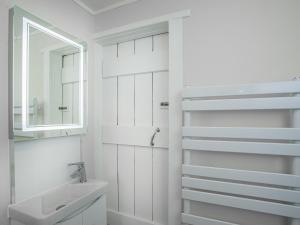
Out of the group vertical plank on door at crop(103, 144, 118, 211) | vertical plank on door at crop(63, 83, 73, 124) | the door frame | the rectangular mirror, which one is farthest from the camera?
vertical plank on door at crop(103, 144, 118, 211)

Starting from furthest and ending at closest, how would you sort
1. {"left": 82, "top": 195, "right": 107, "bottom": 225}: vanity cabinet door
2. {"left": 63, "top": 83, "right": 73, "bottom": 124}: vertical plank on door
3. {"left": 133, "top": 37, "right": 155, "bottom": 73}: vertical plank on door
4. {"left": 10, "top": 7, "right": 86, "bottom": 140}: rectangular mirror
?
{"left": 133, "top": 37, "right": 155, "bottom": 73}: vertical plank on door → {"left": 63, "top": 83, "right": 73, "bottom": 124}: vertical plank on door → {"left": 82, "top": 195, "right": 107, "bottom": 225}: vanity cabinet door → {"left": 10, "top": 7, "right": 86, "bottom": 140}: rectangular mirror

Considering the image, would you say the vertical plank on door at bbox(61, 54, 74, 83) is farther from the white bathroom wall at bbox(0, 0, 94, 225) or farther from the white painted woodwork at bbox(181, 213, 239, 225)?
the white painted woodwork at bbox(181, 213, 239, 225)

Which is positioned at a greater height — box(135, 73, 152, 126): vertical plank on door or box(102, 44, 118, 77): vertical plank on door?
box(102, 44, 118, 77): vertical plank on door

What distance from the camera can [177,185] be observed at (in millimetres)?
1225

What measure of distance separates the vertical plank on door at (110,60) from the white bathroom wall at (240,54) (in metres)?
0.56

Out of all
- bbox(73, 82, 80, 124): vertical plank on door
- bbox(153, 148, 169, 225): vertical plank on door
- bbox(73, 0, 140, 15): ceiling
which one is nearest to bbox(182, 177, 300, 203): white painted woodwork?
bbox(153, 148, 169, 225): vertical plank on door

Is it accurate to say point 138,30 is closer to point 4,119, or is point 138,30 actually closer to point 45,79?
point 45,79

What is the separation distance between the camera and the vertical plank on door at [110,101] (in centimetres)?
158

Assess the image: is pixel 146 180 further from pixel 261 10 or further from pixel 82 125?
pixel 261 10

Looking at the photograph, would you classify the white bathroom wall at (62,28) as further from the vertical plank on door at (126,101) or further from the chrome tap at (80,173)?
the vertical plank on door at (126,101)

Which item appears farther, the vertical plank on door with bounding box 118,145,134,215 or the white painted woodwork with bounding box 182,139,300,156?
the vertical plank on door with bounding box 118,145,134,215

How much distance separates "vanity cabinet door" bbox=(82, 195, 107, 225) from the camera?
1.10m

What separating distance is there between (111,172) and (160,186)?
1.52ft

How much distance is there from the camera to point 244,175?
101cm
